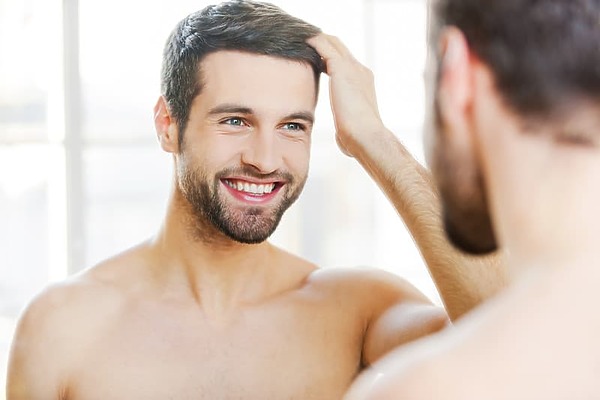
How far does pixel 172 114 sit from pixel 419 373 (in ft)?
4.27

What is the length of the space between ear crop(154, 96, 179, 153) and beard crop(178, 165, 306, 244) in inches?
4.6

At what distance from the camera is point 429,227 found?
1.58 metres

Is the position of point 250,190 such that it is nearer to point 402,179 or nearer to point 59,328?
point 402,179

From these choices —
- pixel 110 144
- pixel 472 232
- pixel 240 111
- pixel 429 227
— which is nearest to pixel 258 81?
pixel 240 111

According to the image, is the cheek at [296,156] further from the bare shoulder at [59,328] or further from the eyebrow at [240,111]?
the bare shoulder at [59,328]

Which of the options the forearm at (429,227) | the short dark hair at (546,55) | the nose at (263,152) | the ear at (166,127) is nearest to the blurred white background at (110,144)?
the ear at (166,127)

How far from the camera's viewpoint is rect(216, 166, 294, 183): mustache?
1818 millimetres

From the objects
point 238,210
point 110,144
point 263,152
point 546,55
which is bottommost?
point 110,144

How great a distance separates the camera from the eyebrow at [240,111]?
184cm

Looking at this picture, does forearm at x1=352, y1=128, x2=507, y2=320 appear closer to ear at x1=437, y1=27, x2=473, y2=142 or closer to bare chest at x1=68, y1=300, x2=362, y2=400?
bare chest at x1=68, y1=300, x2=362, y2=400

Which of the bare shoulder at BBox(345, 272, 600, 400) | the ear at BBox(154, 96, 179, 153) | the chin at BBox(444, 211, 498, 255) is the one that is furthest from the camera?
the ear at BBox(154, 96, 179, 153)

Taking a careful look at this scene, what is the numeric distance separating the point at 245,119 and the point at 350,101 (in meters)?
0.20

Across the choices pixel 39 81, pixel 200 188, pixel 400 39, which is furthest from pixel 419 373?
pixel 400 39

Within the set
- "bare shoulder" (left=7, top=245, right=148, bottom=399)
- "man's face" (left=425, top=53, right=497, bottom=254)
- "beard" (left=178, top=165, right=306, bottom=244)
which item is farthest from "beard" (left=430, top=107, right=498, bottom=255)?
"bare shoulder" (left=7, top=245, right=148, bottom=399)
